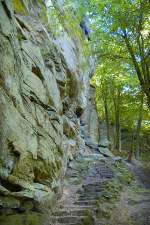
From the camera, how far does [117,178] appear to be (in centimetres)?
1288

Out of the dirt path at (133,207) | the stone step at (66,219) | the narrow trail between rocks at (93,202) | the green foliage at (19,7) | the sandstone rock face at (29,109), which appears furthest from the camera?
the green foliage at (19,7)

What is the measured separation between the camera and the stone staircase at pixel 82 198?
25.8 feet

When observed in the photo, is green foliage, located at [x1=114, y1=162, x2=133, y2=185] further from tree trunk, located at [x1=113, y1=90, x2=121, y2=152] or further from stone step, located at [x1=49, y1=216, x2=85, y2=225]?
tree trunk, located at [x1=113, y1=90, x2=121, y2=152]

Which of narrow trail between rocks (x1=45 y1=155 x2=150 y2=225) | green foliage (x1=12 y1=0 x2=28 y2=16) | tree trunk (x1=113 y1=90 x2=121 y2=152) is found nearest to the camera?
narrow trail between rocks (x1=45 y1=155 x2=150 y2=225)

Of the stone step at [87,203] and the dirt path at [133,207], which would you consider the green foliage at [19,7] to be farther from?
the dirt path at [133,207]

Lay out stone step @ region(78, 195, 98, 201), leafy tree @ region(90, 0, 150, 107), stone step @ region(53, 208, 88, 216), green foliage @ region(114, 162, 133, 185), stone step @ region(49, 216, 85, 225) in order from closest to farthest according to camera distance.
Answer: stone step @ region(49, 216, 85, 225) → stone step @ region(53, 208, 88, 216) → stone step @ region(78, 195, 98, 201) → leafy tree @ region(90, 0, 150, 107) → green foliage @ region(114, 162, 133, 185)

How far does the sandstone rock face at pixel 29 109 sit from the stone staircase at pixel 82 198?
596mm

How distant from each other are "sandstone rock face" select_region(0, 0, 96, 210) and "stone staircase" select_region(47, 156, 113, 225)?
0.60 meters

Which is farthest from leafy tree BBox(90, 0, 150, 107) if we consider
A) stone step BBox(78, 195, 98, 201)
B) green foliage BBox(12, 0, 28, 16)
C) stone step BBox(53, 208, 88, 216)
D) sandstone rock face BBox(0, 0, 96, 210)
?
stone step BBox(53, 208, 88, 216)

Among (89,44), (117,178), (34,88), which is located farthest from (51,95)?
(117,178)

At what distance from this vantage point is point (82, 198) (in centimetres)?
982

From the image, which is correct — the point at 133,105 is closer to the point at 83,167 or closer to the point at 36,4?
the point at 83,167

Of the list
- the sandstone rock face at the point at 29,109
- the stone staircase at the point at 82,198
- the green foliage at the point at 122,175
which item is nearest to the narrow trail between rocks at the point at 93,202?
the stone staircase at the point at 82,198

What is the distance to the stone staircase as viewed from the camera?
25.8 ft
